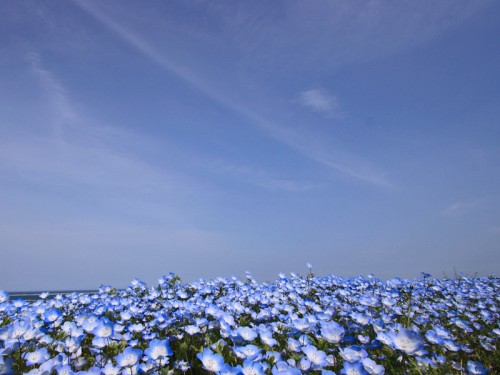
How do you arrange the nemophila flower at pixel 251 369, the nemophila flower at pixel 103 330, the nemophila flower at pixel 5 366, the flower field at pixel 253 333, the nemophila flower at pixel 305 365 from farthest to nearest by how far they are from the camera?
the nemophila flower at pixel 103 330
the flower field at pixel 253 333
the nemophila flower at pixel 305 365
the nemophila flower at pixel 5 366
the nemophila flower at pixel 251 369

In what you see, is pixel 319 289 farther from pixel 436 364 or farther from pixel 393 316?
pixel 436 364

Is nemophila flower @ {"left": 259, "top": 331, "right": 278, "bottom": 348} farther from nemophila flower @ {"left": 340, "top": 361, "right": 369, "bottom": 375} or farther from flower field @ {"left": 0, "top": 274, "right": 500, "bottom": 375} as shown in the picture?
nemophila flower @ {"left": 340, "top": 361, "right": 369, "bottom": 375}

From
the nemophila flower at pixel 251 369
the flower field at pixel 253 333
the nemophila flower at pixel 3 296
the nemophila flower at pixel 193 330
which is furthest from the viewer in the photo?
the nemophila flower at pixel 3 296

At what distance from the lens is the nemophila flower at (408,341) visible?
2895 millimetres

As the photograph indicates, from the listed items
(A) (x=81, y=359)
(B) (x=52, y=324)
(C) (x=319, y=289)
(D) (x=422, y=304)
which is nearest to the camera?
(A) (x=81, y=359)

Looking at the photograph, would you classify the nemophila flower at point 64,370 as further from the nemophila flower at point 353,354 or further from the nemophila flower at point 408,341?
the nemophila flower at point 408,341

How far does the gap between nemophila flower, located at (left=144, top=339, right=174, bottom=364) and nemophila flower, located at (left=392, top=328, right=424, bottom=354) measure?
184cm

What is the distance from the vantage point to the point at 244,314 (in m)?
5.54

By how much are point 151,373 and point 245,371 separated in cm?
94

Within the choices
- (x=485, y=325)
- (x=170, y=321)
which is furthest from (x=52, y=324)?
(x=485, y=325)

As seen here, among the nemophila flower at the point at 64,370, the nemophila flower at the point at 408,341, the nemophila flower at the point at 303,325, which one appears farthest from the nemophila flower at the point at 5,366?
the nemophila flower at the point at 408,341

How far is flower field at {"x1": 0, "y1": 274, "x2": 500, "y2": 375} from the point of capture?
302 centimetres

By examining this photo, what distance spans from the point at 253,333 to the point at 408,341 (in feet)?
4.39

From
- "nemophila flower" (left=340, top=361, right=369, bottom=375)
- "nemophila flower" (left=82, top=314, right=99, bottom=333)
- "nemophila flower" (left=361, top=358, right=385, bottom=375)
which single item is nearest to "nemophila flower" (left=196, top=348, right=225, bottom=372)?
"nemophila flower" (left=340, top=361, right=369, bottom=375)
